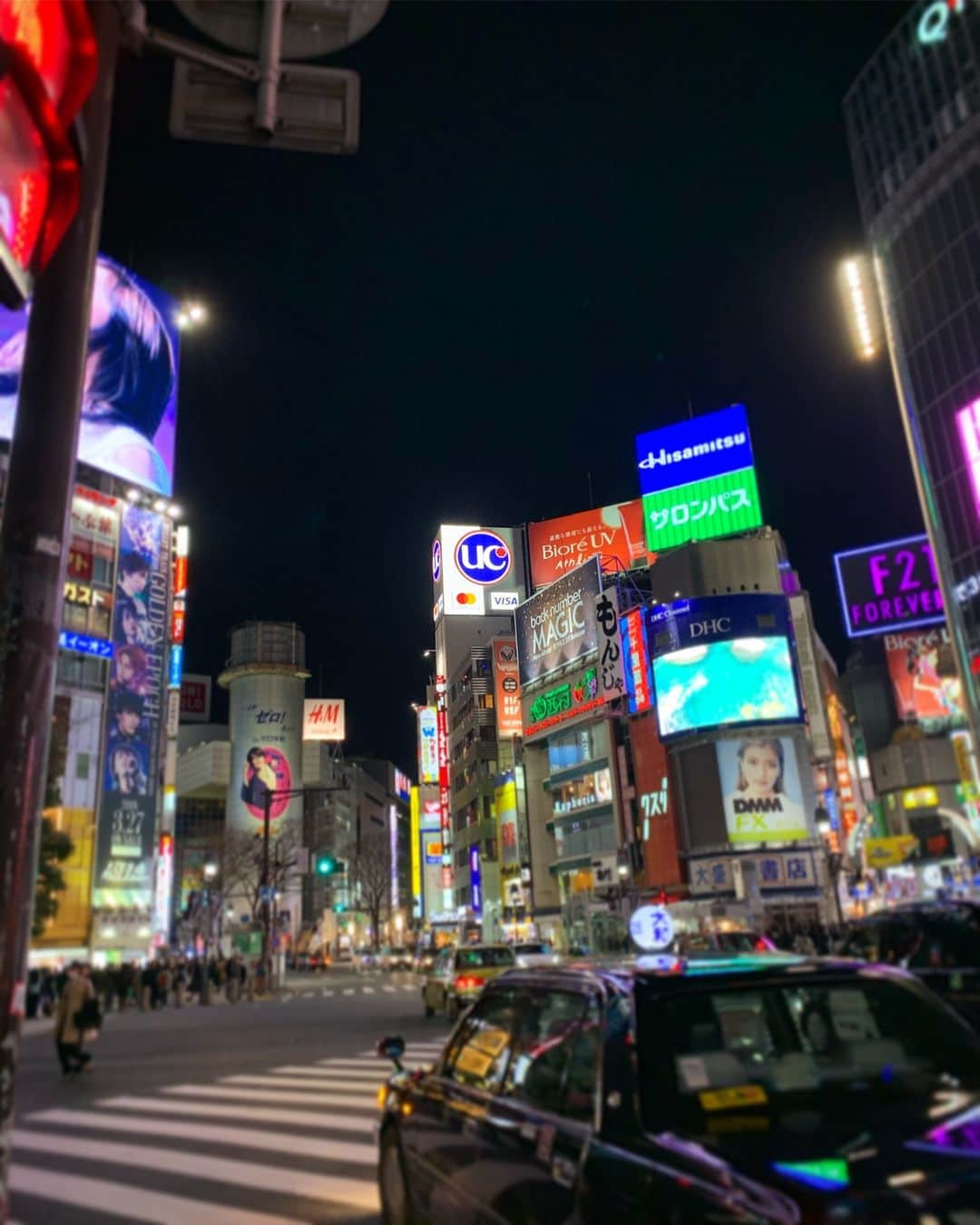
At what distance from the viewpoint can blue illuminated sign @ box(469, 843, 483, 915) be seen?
72.4 metres

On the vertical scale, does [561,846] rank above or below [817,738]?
below

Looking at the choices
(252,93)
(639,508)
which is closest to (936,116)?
(639,508)

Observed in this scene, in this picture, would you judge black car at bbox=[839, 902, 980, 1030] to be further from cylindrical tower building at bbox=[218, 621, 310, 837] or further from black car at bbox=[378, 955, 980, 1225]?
cylindrical tower building at bbox=[218, 621, 310, 837]

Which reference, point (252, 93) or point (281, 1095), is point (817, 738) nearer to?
point (281, 1095)

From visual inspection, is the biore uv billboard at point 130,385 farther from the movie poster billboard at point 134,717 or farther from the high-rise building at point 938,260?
the high-rise building at point 938,260

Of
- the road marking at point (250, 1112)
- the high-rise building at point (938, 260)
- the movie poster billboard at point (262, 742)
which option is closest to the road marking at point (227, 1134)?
the road marking at point (250, 1112)

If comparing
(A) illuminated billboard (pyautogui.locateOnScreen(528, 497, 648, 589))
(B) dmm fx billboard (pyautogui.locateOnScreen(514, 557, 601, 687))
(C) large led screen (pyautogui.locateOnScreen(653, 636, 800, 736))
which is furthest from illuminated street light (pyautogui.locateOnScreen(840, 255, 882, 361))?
(A) illuminated billboard (pyautogui.locateOnScreen(528, 497, 648, 589))

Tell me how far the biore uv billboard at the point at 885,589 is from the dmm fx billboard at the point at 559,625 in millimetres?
19896

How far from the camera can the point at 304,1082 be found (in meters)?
12.4

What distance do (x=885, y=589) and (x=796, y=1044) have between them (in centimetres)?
3608

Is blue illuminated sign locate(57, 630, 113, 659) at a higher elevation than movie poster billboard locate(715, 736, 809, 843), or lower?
higher

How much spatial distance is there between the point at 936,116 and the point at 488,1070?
185 ft

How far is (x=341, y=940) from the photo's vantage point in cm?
13062

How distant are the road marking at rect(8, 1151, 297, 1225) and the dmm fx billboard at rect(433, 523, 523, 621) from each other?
77949 millimetres
